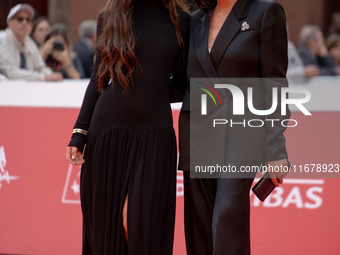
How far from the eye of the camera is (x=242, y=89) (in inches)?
98.7

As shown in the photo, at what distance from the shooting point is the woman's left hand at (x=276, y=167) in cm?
246

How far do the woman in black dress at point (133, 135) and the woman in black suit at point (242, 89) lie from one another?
0.51 ft

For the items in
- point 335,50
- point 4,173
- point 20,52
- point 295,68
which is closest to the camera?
point 4,173

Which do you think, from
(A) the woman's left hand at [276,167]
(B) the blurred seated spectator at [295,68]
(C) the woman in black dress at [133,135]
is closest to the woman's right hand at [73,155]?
(C) the woman in black dress at [133,135]

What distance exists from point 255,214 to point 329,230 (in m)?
0.58

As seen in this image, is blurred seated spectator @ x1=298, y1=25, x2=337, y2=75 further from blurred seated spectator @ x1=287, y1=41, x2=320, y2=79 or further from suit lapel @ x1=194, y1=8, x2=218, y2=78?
suit lapel @ x1=194, y1=8, x2=218, y2=78

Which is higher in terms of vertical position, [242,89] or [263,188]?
[242,89]

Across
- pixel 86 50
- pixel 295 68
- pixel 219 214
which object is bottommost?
pixel 219 214

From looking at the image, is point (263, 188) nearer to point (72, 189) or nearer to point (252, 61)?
point (252, 61)

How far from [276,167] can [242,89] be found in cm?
46

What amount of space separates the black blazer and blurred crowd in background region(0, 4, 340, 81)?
2253 millimetres

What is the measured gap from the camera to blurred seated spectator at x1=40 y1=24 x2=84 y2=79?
6.76m

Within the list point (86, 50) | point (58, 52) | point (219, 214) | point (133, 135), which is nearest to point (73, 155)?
point (133, 135)

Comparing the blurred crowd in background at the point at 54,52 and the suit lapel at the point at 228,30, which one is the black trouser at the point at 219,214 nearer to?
the suit lapel at the point at 228,30
